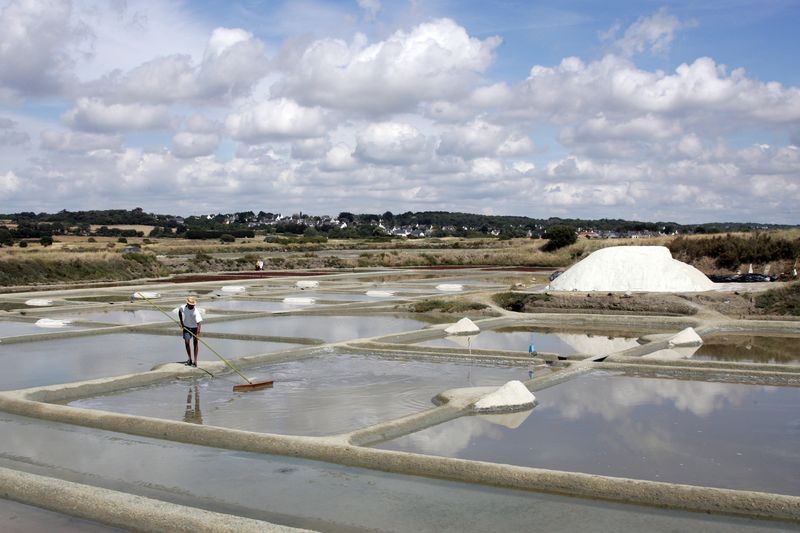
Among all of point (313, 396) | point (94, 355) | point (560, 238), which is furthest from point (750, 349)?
point (560, 238)

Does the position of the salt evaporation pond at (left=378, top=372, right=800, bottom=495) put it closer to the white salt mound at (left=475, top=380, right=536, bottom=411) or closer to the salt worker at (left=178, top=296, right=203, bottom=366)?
the white salt mound at (left=475, top=380, right=536, bottom=411)

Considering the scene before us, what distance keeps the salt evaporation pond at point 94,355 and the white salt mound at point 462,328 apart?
441 centimetres

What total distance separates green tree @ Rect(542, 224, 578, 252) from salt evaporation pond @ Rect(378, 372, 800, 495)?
50754 millimetres

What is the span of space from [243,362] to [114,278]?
30.6 meters

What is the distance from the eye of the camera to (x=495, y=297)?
2769cm

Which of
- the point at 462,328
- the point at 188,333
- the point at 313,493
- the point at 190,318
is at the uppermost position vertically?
the point at 190,318

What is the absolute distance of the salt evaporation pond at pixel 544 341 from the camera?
1727cm

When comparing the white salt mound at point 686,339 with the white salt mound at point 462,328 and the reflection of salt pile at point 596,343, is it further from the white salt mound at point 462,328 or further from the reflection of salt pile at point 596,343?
the white salt mound at point 462,328

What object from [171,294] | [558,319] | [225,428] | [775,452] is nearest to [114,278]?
[171,294]

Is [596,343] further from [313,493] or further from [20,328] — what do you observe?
[20,328]

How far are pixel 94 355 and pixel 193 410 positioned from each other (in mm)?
6603

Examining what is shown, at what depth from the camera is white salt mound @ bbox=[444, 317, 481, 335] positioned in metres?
19.9

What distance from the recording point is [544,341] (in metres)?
18.8

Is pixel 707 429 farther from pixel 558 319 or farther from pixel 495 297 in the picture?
pixel 495 297
